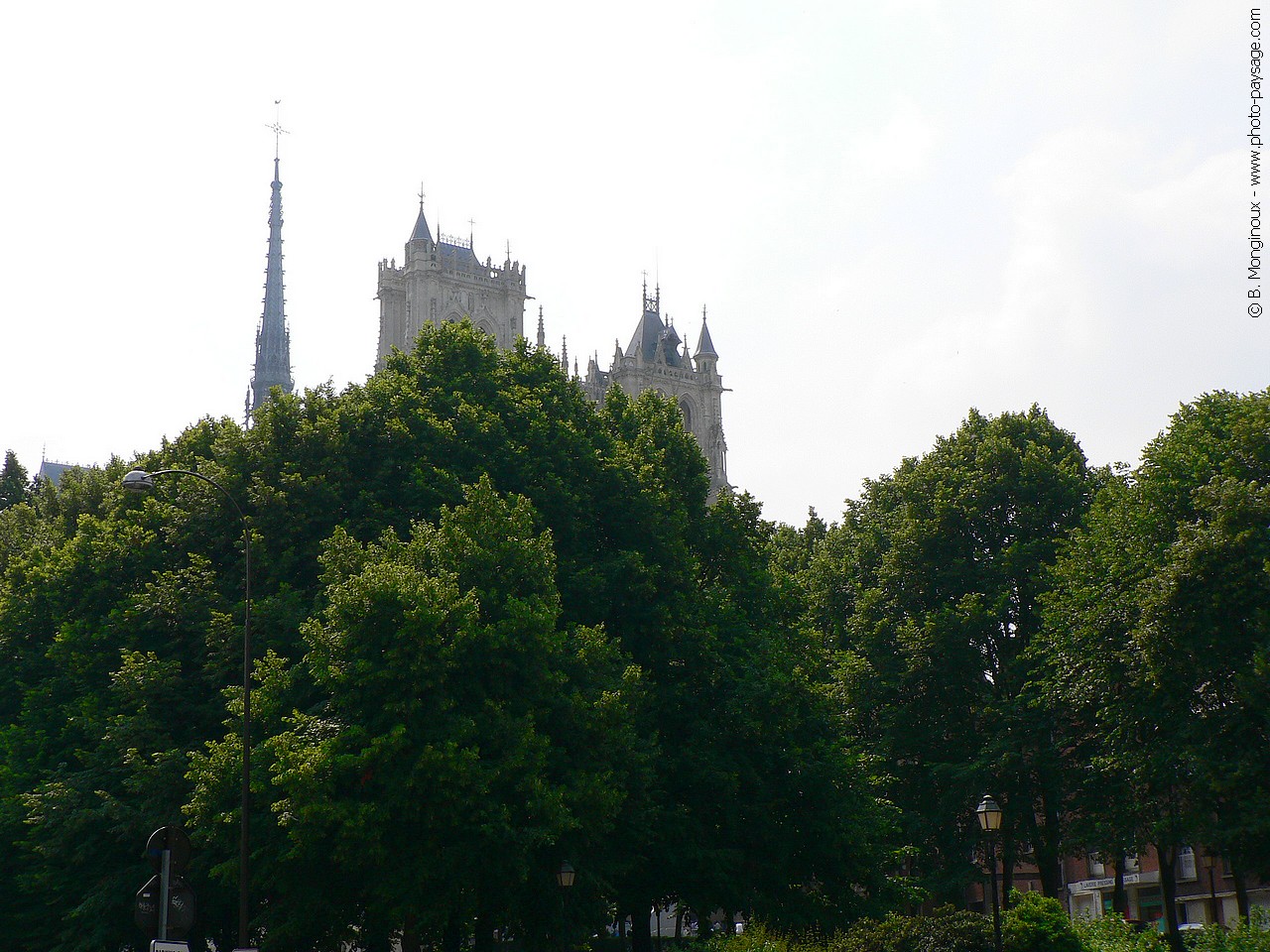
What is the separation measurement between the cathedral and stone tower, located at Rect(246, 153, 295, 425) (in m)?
19.7

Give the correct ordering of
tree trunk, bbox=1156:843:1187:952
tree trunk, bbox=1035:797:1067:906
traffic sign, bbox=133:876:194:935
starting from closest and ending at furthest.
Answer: traffic sign, bbox=133:876:194:935, tree trunk, bbox=1156:843:1187:952, tree trunk, bbox=1035:797:1067:906

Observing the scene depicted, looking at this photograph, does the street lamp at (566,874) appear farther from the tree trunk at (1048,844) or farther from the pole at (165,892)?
the tree trunk at (1048,844)

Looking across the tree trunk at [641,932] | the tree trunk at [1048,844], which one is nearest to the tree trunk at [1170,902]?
the tree trunk at [1048,844]

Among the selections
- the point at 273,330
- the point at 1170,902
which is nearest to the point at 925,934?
the point at 1170,902

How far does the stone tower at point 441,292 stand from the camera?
106750 mm

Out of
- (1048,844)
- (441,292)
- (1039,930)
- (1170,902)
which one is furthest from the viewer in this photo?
(441,292)

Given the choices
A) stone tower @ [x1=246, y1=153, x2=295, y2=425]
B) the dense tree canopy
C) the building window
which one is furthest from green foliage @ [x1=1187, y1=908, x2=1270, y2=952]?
stone tower @ [x1=246, y1=153, x2=295, y2=425]

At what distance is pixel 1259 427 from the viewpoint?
33062mm

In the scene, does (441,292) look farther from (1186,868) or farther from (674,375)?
(1186,868)

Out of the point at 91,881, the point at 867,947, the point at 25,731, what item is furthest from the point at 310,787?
the point at 867,947

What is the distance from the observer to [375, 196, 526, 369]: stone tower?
10675 cm

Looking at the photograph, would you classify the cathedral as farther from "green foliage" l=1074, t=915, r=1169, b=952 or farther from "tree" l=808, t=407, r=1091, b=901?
"green foliage" l=1074, t=915, r=1169, b=952

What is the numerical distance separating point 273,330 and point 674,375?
37563 mm

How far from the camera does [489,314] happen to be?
110375mm
